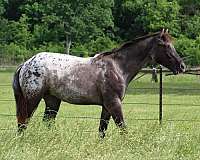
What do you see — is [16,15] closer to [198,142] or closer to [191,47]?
[191,47]

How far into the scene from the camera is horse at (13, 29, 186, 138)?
856 cm

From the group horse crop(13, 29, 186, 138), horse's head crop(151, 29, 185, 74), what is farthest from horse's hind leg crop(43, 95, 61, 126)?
horse's head crop(151, 29, 185, 74)

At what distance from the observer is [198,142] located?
7.17m

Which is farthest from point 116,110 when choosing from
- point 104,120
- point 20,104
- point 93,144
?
point 93,144

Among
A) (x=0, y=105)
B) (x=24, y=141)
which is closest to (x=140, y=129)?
(x=24, y=141)

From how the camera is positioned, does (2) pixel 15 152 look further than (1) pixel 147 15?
No

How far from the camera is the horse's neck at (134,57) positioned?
349 inches

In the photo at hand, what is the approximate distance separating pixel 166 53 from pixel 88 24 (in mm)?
48426

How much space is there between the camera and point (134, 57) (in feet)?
29.4

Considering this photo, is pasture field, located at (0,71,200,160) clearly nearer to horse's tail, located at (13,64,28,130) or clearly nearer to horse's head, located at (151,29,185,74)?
horse's tail, located at (13,64,28,130)

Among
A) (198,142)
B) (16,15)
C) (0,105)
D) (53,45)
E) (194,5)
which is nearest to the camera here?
(198,142)

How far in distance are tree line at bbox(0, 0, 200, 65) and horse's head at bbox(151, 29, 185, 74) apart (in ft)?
144

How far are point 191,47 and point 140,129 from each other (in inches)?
1617

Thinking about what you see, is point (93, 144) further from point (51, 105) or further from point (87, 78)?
point (51, 105)
